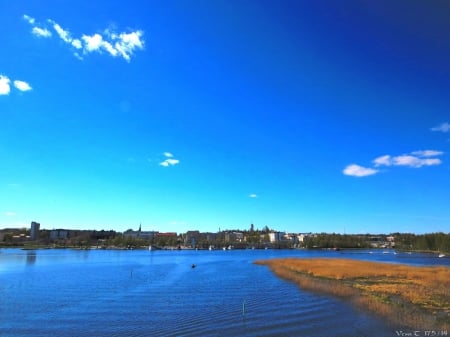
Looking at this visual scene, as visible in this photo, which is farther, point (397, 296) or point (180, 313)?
point (397, 296)

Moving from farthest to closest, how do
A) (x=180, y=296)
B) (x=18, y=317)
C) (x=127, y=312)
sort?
(x=180, y=296)
(x=127, y=312)
(x=18, y=317)

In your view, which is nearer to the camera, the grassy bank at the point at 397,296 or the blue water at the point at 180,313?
the blue water at the point at 180,313

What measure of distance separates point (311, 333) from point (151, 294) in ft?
98.9

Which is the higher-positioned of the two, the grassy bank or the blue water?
the grassy bank

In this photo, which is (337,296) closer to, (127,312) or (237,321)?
(237,321)

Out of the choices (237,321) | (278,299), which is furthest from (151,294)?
(237,321)

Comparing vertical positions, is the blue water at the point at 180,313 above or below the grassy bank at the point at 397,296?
below

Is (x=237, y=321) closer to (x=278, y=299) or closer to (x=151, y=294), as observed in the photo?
(x=278, y=299)

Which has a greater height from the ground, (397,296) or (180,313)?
(397,296)

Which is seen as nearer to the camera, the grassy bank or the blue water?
the blue water

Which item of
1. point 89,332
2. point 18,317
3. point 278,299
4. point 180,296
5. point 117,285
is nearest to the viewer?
point 89,332

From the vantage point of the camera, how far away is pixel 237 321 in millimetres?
36219

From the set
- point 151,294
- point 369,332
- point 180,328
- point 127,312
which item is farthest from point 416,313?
point 151,294

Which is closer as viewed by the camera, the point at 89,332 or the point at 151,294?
the point at 89,332
